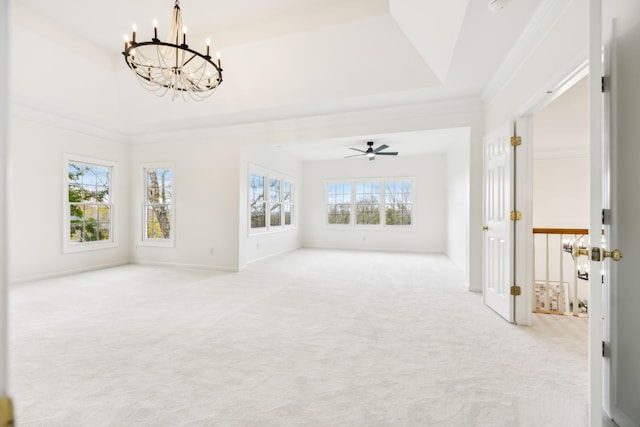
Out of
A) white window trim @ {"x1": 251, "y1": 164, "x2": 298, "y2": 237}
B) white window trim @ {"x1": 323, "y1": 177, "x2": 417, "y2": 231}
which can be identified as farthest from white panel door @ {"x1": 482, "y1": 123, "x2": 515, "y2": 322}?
white window trim @ {"x1": 323, "y1": 177, "x2": 417, "y2": 231}

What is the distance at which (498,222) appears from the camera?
11.0 feet

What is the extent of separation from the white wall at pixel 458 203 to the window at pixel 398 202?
3.78 ft

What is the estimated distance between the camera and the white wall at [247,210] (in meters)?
5.81

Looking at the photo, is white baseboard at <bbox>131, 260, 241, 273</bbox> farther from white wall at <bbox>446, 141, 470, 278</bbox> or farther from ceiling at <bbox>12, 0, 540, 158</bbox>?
white wall at <bbox>446, 141, 470, 278</bbox>

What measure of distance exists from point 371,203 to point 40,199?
24.0ft

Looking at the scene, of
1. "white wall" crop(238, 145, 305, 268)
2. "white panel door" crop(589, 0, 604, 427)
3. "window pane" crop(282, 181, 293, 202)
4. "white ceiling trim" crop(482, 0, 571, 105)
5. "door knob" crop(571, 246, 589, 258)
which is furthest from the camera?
"window pane" crop(282, 181, 293, 202)

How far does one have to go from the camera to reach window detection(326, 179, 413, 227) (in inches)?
333

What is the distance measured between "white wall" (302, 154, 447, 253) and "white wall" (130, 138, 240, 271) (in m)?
3.77

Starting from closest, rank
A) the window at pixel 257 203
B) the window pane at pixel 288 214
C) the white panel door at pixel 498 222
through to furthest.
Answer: the white panel door at pixel 498 222 → the window at pixel 257 203 → the window pane at pixel 288 214

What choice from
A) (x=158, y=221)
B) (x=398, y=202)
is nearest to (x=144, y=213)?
(x=158, y=221)

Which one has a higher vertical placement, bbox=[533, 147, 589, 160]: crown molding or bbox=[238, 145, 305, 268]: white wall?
bbox=[533, 147, 589, 160]: crown molding

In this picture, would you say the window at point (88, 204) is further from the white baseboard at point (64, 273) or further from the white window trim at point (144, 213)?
the white window trim at point (144, 213)

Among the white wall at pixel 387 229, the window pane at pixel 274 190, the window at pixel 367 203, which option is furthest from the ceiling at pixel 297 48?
the window at pixel 367 203

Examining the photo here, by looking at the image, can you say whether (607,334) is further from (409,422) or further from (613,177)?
(409,422)
